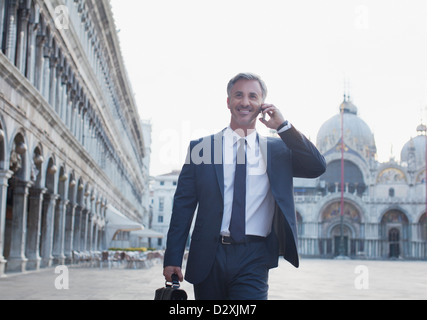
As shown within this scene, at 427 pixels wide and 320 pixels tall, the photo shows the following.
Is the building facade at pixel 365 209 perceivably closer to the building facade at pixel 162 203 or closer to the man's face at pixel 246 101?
the building facade at pixel 162 203

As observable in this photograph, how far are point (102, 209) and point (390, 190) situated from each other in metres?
57.2

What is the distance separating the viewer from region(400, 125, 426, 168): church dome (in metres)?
93.9

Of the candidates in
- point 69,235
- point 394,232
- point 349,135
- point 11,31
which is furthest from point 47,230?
point 349,135

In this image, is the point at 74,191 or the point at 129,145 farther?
the point at 129,145

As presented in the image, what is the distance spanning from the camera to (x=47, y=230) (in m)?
25.1

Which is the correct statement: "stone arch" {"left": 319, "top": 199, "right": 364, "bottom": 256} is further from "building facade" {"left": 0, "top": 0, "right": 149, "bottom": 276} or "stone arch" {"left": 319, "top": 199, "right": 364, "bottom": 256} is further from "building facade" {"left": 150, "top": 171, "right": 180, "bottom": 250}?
"building facade" {"left": 0, "top": 0, "right": 149, "bottom": 276}

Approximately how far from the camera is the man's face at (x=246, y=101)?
4551 mm

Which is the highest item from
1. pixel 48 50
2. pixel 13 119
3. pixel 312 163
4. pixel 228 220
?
pixel 48 50

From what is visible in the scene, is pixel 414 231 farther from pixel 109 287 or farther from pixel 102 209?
pixel 109 287

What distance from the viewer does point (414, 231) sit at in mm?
84000

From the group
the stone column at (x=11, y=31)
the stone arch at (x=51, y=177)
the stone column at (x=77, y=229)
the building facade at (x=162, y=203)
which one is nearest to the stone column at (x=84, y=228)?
the stone column at (x=77, y=229)

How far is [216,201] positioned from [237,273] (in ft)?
1.70

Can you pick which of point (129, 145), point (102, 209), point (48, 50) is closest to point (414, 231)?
point (129, 145)

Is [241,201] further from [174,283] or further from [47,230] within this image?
[47,230]
